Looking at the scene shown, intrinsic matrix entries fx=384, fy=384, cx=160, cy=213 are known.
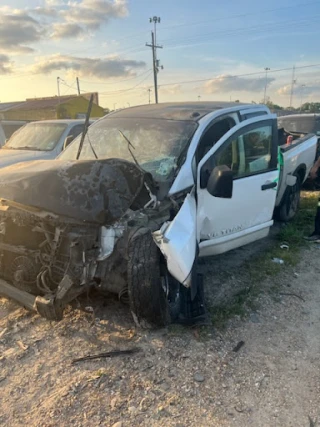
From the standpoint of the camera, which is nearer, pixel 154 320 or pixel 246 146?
pixel 154 320

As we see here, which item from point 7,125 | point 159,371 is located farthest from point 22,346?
point 7,125

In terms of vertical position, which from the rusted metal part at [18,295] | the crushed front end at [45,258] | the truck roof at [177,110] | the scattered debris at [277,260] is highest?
the truck roof at [177,110]

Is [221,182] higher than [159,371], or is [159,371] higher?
[221,182]

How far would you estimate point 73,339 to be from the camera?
10.7ft

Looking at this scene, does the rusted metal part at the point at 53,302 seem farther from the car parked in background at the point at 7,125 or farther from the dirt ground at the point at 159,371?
the car parked in background at the point at 7,125

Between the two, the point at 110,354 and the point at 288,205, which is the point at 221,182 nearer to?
the point at 110,354

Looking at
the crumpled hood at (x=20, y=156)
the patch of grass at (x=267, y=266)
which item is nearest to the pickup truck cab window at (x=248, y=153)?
the patch of grass at (x=267, y=266)

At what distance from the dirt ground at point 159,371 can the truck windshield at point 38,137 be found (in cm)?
505

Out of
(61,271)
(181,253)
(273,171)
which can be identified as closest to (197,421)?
(181,253)

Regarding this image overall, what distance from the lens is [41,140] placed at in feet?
27.4

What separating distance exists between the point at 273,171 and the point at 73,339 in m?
3.21

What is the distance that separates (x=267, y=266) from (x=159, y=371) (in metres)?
2.44

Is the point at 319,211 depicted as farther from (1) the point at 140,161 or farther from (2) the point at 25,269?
(2) the point at 25,269

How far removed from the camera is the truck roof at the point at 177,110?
4.37 meters
